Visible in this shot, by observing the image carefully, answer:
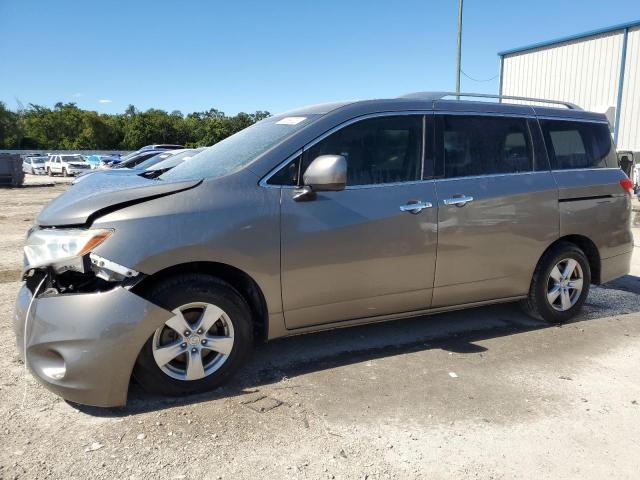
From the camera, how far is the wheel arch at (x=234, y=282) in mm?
3170

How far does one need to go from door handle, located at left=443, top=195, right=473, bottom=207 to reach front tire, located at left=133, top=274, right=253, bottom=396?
1760 millimetres

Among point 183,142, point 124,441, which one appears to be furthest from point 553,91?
point 183,142

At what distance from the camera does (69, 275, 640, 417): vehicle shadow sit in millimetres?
3393

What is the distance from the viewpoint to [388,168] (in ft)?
12.9

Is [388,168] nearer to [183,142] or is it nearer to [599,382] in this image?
[599,382]

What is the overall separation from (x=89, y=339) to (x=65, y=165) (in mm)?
40459

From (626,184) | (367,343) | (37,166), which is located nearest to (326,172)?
(367,343)

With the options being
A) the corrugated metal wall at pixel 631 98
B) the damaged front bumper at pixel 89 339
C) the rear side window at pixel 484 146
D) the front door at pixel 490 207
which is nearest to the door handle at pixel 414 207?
the front door at pixel 490 207

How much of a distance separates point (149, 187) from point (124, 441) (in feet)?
4.87

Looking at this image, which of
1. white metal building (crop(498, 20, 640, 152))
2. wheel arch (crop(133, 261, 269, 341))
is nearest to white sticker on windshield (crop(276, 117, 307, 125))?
wheel arch (crop(133, 261, 269, 341))

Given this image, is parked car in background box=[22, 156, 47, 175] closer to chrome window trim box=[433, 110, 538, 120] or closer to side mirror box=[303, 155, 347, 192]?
chrome window trim box=[433, 110, 538, 120]

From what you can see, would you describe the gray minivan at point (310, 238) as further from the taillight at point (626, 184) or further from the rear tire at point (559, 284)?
the taillight at point (626, 184)

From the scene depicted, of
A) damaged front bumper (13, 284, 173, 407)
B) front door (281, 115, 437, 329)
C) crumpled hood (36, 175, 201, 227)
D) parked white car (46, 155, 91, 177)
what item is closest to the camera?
damaged front bumper (13, 284, 173, 407)

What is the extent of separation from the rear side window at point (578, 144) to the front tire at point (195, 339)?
10.5 feet
